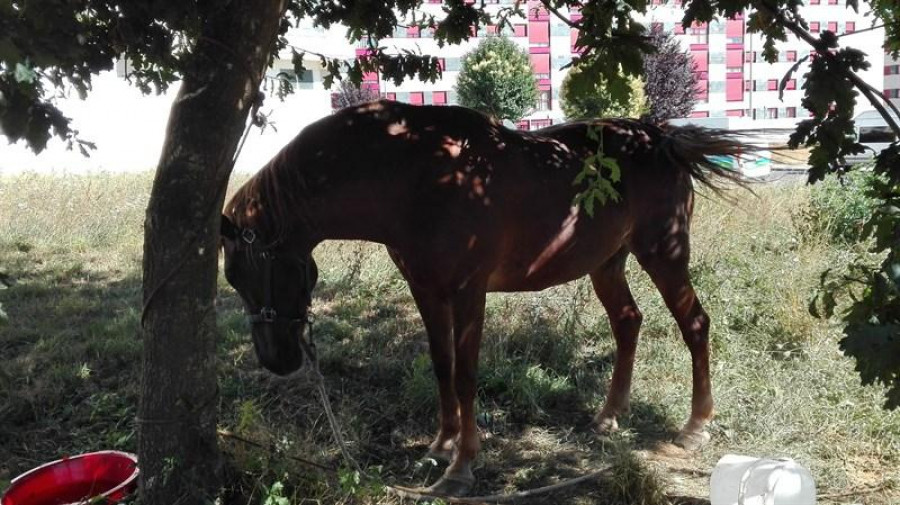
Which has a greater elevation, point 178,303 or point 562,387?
point 178,303

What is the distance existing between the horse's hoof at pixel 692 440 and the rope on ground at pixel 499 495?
0.72m

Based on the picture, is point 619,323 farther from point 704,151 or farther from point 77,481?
point 77,481

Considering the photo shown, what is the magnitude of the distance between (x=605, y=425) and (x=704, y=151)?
1.68m

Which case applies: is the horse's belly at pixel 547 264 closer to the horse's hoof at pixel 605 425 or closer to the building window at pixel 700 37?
the horse's hoof at pixel 605 425

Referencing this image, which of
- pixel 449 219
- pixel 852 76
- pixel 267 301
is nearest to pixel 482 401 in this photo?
pixel 449 219

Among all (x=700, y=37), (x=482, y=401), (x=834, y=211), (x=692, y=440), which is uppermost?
(x=700, y=37)

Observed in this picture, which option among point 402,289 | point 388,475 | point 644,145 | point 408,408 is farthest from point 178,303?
point 402,289

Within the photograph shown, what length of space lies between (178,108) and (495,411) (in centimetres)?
261

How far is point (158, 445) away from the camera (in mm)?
2799

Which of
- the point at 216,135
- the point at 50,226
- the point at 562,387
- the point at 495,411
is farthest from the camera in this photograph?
the point at 50,226

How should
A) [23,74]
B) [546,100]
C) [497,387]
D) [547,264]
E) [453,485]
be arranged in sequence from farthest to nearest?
[546,100]
[497,387]
[547,264]
[453,485]
[23,74]

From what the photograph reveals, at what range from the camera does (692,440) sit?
4.07 m

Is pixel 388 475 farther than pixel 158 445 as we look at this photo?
Yes

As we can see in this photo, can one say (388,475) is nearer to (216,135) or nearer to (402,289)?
(216,135)
